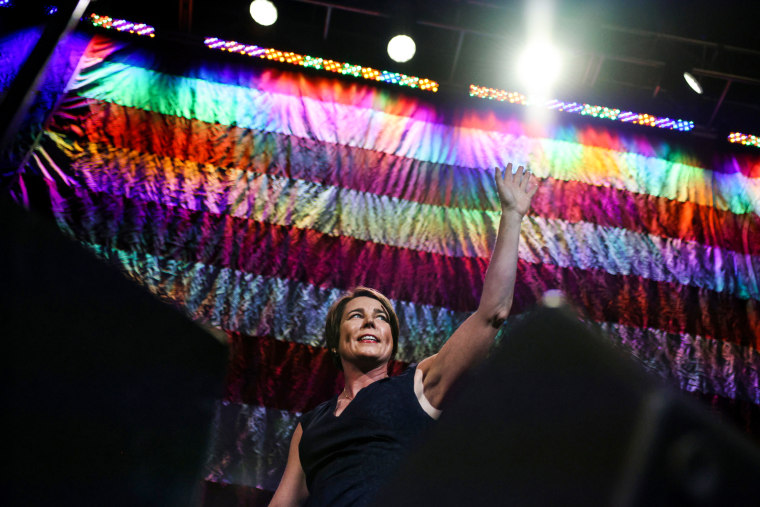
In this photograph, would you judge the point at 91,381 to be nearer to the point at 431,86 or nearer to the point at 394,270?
the point at 394,270

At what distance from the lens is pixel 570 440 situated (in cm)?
40

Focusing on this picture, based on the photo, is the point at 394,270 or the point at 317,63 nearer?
the point at 394,270

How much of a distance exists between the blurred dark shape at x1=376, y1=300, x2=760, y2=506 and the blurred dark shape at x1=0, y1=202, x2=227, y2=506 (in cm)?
35

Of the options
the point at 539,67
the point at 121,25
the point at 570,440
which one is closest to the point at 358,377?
the point at 570,440

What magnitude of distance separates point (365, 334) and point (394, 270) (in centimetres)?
120

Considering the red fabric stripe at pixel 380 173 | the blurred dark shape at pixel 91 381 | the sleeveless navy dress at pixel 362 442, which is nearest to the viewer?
the blurred dark shape at pixel 91 381

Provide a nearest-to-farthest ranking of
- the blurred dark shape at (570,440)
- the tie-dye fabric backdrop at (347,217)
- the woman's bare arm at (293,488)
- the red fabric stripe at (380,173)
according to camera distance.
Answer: the blurred dark shape at (570,440) < the woman's bare arm at (293,488) < the tie-dye fabric backdrop at (347,217) < the red fabric stripe at (380,173)

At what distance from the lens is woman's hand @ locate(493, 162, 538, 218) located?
172 centimetres

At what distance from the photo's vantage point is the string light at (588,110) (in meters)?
3.78

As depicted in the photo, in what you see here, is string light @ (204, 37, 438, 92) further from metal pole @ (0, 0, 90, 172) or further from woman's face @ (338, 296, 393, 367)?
woman's face @ (338, 296, 393, 367)

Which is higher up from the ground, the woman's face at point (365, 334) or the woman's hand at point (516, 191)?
the woman's hand at point (516, 191)

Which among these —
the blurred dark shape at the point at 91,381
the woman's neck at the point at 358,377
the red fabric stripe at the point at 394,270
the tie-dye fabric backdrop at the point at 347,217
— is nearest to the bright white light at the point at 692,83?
the tie-dye fabric backdrop at the point at 347,217

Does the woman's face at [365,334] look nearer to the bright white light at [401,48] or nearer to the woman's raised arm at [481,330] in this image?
the woman's raised arm at [481,330]

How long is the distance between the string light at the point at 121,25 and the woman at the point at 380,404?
270cm
